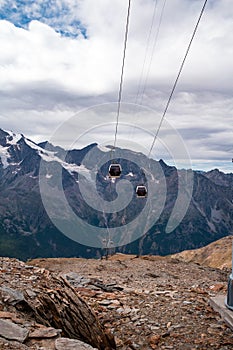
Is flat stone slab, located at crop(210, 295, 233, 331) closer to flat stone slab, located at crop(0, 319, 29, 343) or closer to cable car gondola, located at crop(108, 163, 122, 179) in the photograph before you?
flat stone slab, located at crop(0, 319, 29, 343)

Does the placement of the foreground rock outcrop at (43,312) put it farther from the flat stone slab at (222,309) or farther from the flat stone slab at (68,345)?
the flat stone slab at (222,309)

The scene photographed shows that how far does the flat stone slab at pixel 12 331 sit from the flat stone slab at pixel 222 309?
5.76 meters

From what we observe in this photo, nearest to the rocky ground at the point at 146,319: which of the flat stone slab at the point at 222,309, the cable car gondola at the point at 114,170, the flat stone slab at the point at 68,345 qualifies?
the flat stone slab at the point at 68,345

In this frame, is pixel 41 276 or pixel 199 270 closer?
pixel 41 276

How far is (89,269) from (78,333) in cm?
1652

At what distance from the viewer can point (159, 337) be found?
9.48 meters

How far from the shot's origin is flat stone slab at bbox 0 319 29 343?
6075 millimetres

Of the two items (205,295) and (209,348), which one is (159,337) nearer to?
(209,348)

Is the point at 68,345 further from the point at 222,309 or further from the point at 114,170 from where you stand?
the point at 114,170

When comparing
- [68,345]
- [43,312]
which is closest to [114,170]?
[43,312]

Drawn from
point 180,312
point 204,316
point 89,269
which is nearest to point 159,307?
point 180,312

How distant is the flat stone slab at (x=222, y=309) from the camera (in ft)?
32.0

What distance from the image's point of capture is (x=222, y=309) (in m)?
10.4

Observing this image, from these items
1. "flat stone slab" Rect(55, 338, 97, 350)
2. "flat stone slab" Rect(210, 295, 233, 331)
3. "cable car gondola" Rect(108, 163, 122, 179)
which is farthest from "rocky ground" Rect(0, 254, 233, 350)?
"cable car gondola" Rect(108, 163, 122, 179)
